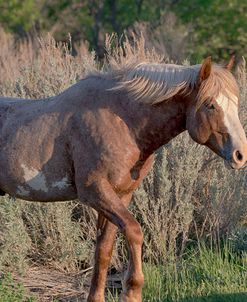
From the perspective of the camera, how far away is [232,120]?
490 centimetres

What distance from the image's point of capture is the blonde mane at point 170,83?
16.2ft

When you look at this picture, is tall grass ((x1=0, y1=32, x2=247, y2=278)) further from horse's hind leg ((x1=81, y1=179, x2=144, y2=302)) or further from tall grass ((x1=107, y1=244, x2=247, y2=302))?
horse's hind leg ((x1=81, y1=179, x2=144, y2=302))

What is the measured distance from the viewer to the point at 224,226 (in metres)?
7.97

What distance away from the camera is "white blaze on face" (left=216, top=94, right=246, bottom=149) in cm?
486

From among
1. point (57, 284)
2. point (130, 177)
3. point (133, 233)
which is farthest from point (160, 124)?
point (57, 284)

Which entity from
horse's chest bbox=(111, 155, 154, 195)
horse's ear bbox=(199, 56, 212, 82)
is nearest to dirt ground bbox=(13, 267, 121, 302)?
horse's chest bbox=(111, 155, 154, 195)

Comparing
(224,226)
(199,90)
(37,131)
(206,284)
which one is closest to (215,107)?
(199,90)

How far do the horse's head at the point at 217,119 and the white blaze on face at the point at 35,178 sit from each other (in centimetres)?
104

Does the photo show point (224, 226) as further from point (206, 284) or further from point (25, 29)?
point (25, 29)

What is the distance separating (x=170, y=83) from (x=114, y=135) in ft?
1.53

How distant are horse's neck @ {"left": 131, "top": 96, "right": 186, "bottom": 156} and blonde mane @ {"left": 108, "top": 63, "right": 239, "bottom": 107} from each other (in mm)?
78

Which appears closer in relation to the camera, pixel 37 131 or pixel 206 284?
pixel 37 131

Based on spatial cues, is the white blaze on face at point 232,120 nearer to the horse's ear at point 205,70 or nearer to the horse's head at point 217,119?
the horse's head at point 217,119

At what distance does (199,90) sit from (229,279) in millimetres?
2026
